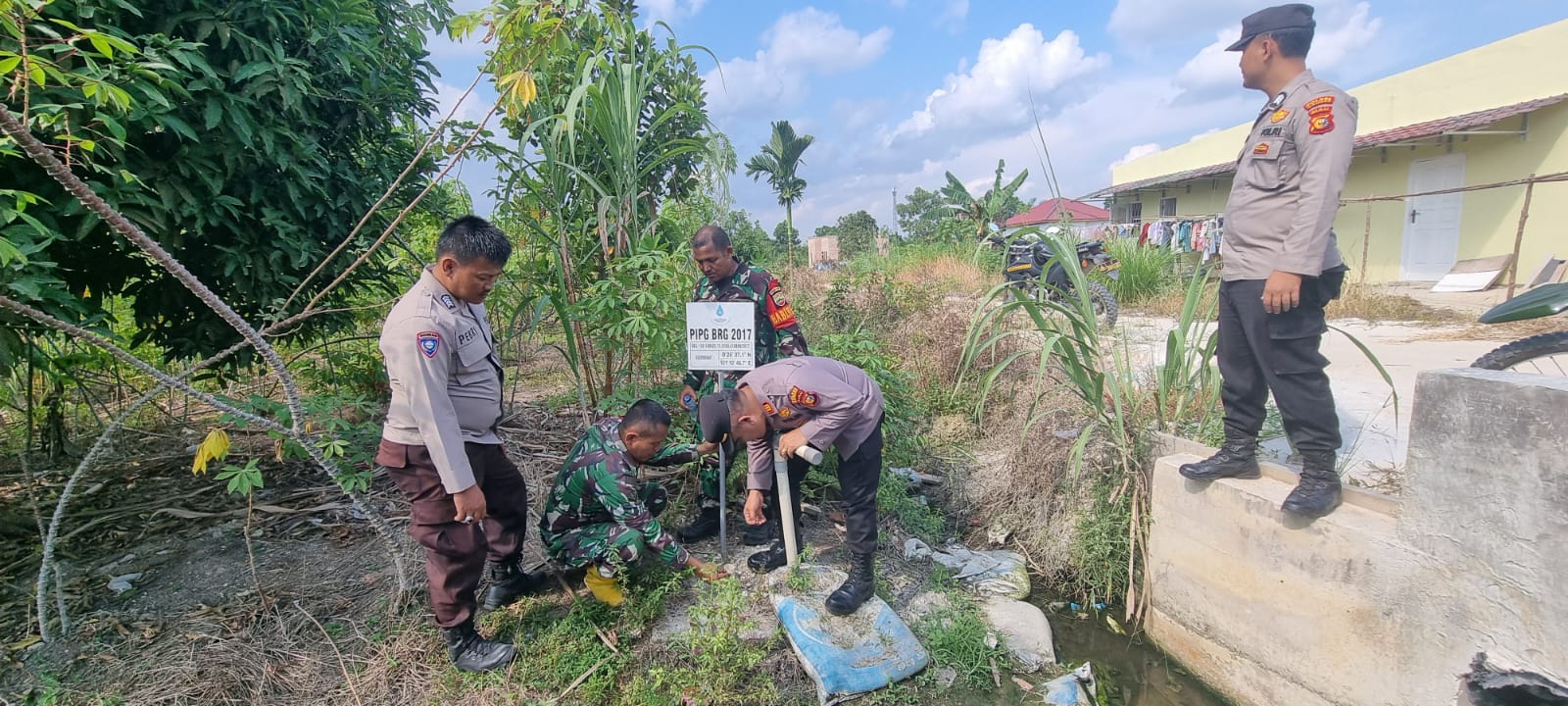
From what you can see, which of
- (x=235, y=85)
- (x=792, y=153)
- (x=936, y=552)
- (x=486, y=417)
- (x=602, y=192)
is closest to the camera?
(x=486, y=417)

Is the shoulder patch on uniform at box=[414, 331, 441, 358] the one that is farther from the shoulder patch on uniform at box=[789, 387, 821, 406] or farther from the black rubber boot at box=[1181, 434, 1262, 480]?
the black rubber boot at box=[1181, 434, 1262, 480]

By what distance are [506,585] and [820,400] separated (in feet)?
4.91

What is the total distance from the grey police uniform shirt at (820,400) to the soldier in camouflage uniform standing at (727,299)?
0.53 m

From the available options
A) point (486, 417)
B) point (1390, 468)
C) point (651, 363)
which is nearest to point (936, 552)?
point (651, 363)

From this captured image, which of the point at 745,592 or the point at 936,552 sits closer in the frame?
the point at 745,592

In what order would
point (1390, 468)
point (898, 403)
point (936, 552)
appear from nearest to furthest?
point (1390, 468) < point (936, 552) < point (898, 403)

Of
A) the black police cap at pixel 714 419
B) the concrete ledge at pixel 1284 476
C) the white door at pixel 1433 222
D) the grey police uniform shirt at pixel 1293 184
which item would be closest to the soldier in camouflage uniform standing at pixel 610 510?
the black police cap at pixel 714 419

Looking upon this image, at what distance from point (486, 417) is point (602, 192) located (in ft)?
4.07

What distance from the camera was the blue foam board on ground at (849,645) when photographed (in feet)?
7.45

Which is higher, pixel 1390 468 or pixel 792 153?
pixel 792 153

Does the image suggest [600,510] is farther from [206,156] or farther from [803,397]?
[206,156]

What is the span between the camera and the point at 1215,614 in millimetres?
2521

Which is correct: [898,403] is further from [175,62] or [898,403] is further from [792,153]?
[792,153]

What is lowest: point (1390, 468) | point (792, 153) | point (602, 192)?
point (1390, 468)
